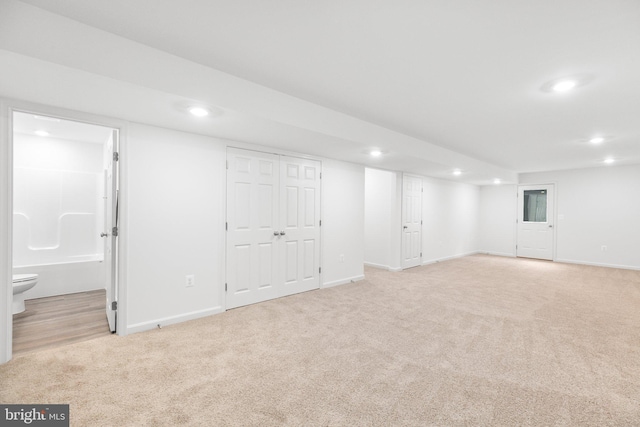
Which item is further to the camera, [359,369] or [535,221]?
[535,221]

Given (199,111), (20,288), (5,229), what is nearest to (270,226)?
(199,111)

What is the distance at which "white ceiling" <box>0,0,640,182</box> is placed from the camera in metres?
1.65

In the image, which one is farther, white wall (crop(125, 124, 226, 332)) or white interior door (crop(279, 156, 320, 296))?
white interior door (crop(279, 156, 320, 296))

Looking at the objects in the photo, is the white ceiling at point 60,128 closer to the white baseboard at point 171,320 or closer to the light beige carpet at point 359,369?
the white baseboard at point 171,320

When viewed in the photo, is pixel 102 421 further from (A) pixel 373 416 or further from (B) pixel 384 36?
(B) pixel 384 36

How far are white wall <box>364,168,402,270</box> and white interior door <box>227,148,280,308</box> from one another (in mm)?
3048

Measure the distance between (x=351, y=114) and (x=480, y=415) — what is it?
9.85 ft

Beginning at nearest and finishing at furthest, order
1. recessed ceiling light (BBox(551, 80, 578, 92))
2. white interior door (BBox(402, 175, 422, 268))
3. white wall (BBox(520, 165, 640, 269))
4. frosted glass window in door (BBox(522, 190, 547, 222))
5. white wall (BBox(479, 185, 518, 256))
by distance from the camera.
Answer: recessed ceiling light (BBox(551, 80, 578, 92)) < white interior door (BBox(402, 175, 422, 268)) < white wall (BBox(520, 165, 640, 269)) < frosted glass window in door (BBox(522, 190, 547, 222)) < white wall (BBox(479, 185, 518, 256))

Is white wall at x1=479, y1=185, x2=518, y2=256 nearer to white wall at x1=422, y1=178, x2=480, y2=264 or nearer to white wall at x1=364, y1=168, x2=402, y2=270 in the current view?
white wall at x1=422, y1=178, x2=480, y2=264

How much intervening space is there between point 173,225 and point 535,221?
9061 millimetres

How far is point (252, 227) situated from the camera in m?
4.00

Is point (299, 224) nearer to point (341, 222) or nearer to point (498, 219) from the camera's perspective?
point (341, 222)

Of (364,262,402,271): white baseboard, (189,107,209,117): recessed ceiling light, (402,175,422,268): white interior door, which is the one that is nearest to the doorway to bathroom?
(189,107,209,117): recessed ceiling light

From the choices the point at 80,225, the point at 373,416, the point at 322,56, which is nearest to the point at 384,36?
the point at 322,56
